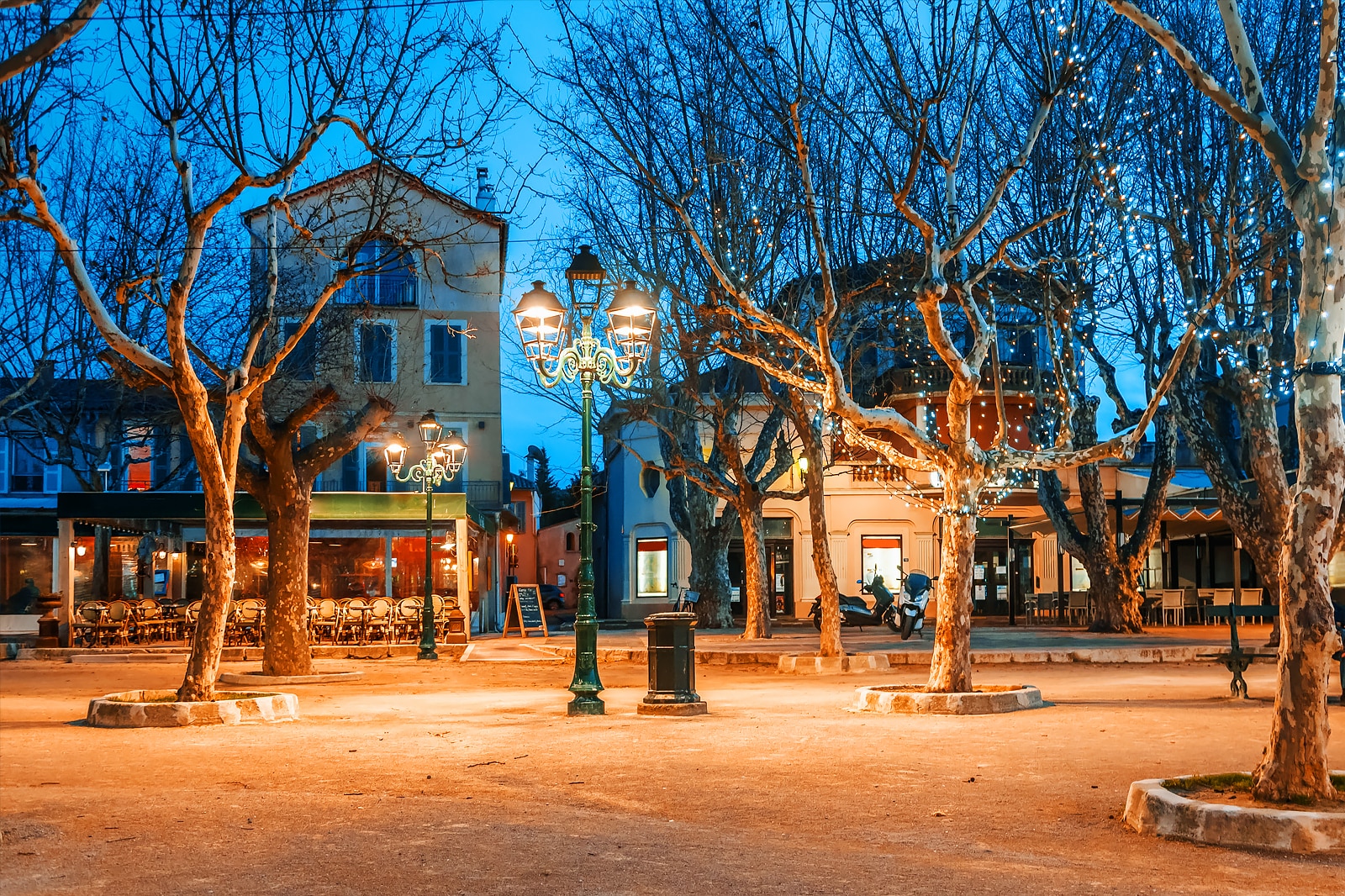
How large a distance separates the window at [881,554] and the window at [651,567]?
236 inches

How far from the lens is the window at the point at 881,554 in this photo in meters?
39.0

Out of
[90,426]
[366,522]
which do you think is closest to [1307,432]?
[366,522]

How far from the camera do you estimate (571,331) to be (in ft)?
47.8

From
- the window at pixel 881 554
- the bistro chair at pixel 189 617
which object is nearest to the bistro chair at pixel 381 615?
the bistro chair at pixel 189 617

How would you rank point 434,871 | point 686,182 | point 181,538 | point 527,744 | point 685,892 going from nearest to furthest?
point 685,892, point 434,871, point 527,744, point 686,182, point 181,538

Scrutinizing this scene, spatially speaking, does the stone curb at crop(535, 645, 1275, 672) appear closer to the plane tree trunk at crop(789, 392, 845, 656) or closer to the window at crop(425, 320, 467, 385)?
the plane tree trunk at crop(789, 392, 845, 656)

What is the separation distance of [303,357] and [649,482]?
37.5 feet

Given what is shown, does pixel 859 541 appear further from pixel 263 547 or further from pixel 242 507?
pixel 242 507

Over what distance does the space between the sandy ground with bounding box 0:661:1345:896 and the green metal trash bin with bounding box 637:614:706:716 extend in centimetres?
40

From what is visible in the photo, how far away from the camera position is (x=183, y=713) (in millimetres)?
12445

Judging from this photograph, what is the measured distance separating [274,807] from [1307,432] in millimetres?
6177

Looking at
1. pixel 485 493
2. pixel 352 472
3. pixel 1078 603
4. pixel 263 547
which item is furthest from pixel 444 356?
pixel 1078 603

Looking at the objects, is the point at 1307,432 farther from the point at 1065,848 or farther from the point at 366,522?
the point at 366,522

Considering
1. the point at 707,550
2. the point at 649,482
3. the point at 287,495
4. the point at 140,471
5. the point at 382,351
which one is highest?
the point at 382,351
